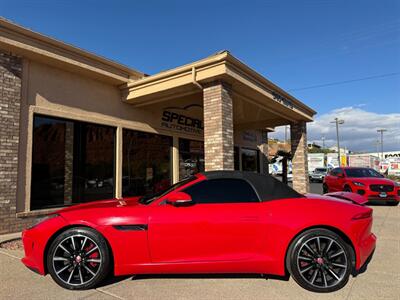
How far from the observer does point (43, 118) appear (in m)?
7.54

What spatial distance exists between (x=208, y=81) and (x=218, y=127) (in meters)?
1.25

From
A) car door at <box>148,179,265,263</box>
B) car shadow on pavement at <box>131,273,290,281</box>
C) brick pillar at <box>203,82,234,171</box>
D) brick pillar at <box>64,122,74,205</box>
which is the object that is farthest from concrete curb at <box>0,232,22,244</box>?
brick pillar at <box>203,82,234,171</box>

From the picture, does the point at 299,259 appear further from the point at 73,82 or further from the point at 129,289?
the point at 73,82

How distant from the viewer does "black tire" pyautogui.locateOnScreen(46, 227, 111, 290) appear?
3.54m

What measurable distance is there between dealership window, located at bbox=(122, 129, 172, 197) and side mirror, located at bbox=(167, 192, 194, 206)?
233 inches

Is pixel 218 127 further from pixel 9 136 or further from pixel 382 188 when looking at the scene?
pixel 382 188

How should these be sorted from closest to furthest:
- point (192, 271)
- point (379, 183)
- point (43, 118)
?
1. point (192, 271)
2. point (43, 118)
3. point (379, 183)

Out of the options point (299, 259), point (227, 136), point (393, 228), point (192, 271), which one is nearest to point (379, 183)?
point (393, 228)

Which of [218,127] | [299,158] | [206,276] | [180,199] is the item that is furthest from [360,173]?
[180,199]

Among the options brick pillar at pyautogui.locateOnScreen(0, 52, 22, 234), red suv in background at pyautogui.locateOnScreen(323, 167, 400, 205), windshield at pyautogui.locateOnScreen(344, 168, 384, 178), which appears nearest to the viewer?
brick pillar at pyautogui.locateOnScreen(0, 52, 22, 234)

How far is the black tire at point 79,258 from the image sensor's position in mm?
3543

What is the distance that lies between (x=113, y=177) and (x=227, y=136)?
375cm

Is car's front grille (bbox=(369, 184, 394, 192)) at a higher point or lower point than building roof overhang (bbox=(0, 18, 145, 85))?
lower

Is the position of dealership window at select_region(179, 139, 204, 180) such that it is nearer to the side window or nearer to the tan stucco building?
the tan stucco building
